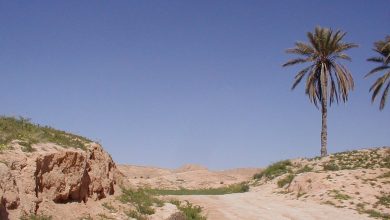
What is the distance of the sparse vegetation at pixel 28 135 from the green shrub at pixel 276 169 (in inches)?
694

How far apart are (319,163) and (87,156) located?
19716 millimetres

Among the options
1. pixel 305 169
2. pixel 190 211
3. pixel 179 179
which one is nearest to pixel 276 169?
pixel 305 169

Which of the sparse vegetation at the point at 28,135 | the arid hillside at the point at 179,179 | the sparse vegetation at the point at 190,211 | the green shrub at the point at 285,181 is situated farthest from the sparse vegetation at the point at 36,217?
the green shrub at the point at 285,181

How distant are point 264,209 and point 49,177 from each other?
10.3m

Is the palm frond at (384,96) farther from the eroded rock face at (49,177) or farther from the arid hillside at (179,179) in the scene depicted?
the eroded rock face at (49,177)

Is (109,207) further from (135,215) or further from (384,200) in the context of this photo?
(384,200)

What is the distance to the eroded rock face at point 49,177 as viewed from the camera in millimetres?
9031

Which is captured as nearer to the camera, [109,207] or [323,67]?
[109,207]

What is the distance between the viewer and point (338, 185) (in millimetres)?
21625

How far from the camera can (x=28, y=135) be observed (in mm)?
11547

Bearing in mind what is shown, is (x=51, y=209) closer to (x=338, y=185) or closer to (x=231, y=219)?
(x=231, y=219)

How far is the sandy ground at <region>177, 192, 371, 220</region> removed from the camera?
16.8m

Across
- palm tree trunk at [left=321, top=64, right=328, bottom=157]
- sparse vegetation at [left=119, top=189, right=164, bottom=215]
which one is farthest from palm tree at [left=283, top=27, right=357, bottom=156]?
sparse vegetation at [left=119, top=189, right=164, bottom=215]

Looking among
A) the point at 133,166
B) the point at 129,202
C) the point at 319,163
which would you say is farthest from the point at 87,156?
the point at 133,166
